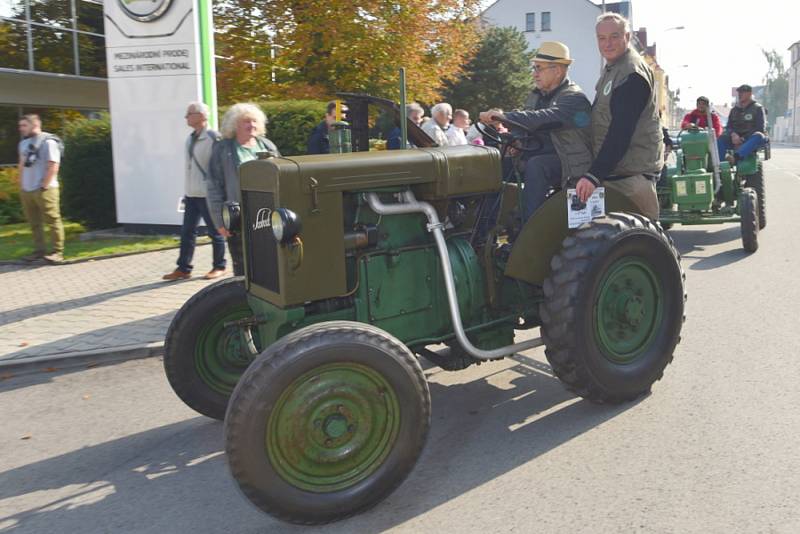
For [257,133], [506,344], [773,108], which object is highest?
[773,108]

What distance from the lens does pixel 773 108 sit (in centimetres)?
12244

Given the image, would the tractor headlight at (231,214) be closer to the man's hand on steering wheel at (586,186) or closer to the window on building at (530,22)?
the man's hand on steering wheel at (586,186)

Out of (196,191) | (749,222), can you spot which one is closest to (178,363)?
(196,191)

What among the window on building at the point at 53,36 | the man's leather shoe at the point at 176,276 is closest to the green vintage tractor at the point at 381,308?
the man's leather shoe at the point at 176,276

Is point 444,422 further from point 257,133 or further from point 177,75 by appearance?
point 177,75

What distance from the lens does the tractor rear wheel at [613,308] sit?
13.3 ft

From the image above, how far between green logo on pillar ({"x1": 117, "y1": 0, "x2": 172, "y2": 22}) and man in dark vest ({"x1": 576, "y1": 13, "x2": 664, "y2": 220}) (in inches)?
346

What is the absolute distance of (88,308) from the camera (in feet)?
24.1

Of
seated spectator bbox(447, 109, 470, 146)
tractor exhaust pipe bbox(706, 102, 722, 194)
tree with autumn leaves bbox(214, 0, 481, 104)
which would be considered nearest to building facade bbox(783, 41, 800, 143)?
tree with autumn leaves bbox(214, 0, 481, 104)

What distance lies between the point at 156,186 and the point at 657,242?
9.34 meters

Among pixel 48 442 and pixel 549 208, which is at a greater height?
pixel 549 208

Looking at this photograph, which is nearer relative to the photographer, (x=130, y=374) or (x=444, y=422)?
(x=444, y=422)

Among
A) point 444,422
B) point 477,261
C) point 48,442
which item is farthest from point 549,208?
point 48,442

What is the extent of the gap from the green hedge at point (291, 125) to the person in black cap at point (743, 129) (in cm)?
680
